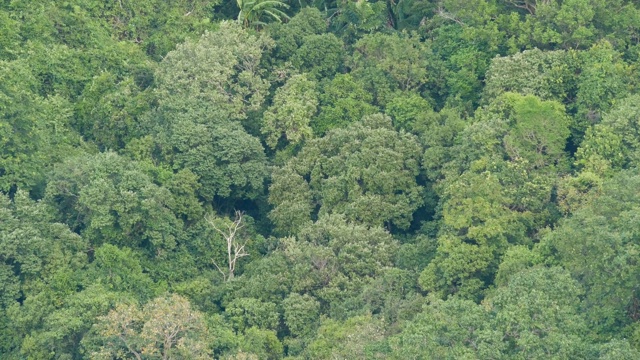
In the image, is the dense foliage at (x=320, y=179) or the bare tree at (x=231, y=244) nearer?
the dense foliage at (x=320, y=179)

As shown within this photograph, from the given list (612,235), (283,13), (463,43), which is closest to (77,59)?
(283,13)

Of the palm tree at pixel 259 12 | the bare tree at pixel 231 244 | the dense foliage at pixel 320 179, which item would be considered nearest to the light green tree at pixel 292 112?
the dense foliage at pixel 320 179

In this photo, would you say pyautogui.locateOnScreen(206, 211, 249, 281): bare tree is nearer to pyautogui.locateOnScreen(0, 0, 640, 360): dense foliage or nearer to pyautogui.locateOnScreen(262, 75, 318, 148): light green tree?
pyautogui.locateOnScreen(0, 0, 640, 360): dense foliage

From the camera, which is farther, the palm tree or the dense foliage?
the palm tree

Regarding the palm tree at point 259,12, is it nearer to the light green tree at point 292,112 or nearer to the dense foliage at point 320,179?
the dense foliage at point 320,179

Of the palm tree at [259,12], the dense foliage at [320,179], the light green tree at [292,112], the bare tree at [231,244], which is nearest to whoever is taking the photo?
the dense foliage at [320,179]

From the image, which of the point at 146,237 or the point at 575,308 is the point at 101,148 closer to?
the point at 146,237

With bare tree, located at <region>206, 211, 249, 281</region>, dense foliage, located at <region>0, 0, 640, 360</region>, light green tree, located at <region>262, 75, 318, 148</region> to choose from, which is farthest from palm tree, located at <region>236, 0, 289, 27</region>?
bare tree, located at <region>206, 211, 249, 281</region>
